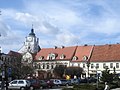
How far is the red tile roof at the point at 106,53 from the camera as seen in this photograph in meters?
99.6

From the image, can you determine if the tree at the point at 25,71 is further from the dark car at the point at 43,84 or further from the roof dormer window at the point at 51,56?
the roof dormer window at the point at 51,56

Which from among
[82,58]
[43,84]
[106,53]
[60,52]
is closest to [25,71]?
[43,84]

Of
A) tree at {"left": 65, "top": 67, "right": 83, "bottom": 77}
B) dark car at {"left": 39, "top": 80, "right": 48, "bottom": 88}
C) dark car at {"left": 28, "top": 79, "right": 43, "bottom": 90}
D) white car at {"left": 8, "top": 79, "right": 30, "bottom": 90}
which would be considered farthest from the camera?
tree at {"left": 65, "top": 67, "right": 83, "bottom": 77}

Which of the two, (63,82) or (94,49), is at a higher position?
(94,49)

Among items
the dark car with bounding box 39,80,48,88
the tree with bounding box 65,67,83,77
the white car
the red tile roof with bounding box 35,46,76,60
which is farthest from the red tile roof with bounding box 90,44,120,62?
the white car

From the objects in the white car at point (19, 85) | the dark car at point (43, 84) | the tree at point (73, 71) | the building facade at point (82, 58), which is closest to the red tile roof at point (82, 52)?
the building facade at point (82, 58)

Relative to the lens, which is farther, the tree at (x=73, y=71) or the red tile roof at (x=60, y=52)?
the red tile roof at (x=60, y=52)

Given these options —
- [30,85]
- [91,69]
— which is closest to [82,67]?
[91,69]

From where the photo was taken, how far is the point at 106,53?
10200 centimetres

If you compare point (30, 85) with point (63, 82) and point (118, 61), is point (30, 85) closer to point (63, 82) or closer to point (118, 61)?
point (63, 82)

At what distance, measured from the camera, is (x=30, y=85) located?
44.1m

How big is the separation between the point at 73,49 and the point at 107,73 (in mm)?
56558

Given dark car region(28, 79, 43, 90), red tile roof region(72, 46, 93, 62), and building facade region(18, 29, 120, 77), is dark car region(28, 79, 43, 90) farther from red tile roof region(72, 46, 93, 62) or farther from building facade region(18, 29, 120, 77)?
red tile roof region(72, 46, 93, 62)

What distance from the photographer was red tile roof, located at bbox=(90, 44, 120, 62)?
9956 centimetres
